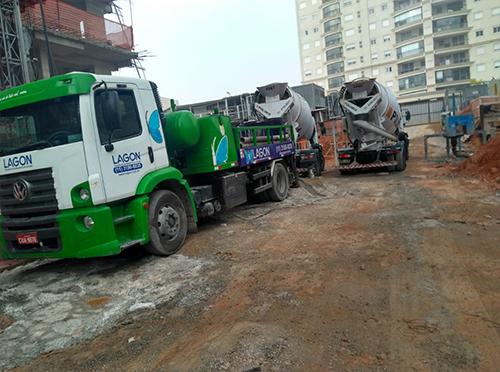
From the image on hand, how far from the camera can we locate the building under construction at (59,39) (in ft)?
40.6

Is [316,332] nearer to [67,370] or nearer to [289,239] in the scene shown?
A: [67,370]

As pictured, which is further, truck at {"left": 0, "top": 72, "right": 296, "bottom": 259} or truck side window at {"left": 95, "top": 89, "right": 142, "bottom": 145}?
truck side window at {"left": 95, "top": 89, "right": 142, "bottom": 145}

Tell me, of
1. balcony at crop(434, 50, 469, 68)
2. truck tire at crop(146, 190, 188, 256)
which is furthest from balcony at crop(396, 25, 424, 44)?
truck tire at crop(146, 190, 188, 256)

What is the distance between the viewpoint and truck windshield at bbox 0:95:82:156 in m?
5.62

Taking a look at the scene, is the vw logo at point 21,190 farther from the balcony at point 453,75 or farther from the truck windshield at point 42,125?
the balcony at point 453,75

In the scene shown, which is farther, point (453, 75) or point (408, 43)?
point (408, 43)

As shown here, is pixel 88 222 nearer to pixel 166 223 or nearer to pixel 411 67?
pixel 166 223

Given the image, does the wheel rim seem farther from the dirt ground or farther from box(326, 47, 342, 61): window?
box(326, 47, 342, 61): window

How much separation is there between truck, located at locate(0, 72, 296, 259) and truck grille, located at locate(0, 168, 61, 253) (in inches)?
0.5

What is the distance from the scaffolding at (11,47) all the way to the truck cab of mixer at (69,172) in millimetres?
7391

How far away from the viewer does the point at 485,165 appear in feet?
41.8

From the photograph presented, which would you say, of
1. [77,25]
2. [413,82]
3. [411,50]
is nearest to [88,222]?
[77,25]

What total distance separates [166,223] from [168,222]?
0.20ft

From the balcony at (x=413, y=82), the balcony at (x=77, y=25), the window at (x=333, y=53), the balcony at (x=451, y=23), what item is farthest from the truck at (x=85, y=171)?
the window at (x=333, y=53)
